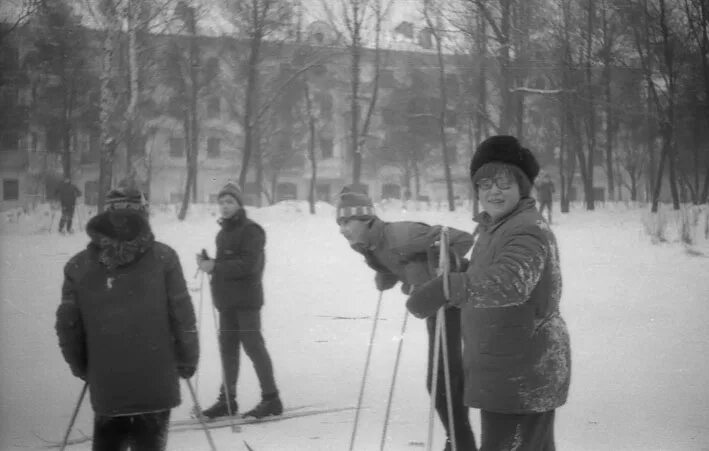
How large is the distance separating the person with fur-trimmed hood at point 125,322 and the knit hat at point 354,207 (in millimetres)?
748

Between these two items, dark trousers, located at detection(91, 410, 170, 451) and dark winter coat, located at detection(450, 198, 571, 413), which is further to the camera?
dark trousers, located at detection(91, 410, 170, 451)

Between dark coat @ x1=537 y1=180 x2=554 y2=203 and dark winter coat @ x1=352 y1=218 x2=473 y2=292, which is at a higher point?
dark coat @ x1=537 y1=180 x2=554 y2=203

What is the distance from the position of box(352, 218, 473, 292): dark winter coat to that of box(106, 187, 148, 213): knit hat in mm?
820

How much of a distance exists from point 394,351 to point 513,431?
2.60 m

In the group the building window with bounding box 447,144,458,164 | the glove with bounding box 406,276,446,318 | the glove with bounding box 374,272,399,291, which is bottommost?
the glove with bounding box 374,272,399,291

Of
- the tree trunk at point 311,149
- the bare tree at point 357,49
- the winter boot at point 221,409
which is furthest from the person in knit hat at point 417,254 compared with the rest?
the tree trunk at point 311,149

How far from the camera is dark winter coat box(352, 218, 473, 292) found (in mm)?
2170

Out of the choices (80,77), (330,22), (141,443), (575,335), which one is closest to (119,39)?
(80,77)

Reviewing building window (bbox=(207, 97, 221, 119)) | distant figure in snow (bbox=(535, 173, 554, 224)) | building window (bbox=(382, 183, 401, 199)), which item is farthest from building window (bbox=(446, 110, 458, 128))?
building window (bbox=(207, 97, 221, 119))

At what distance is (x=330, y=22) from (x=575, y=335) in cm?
241

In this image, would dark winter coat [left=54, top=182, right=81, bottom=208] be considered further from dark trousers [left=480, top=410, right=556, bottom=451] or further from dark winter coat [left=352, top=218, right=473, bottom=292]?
dark trousers [left=480, top=410, right=556, bottom=451]

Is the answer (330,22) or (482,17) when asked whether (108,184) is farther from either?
(482,17)

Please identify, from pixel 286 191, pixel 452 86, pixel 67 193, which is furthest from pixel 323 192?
pixel 67 193

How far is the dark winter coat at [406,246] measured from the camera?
7.12 ft
